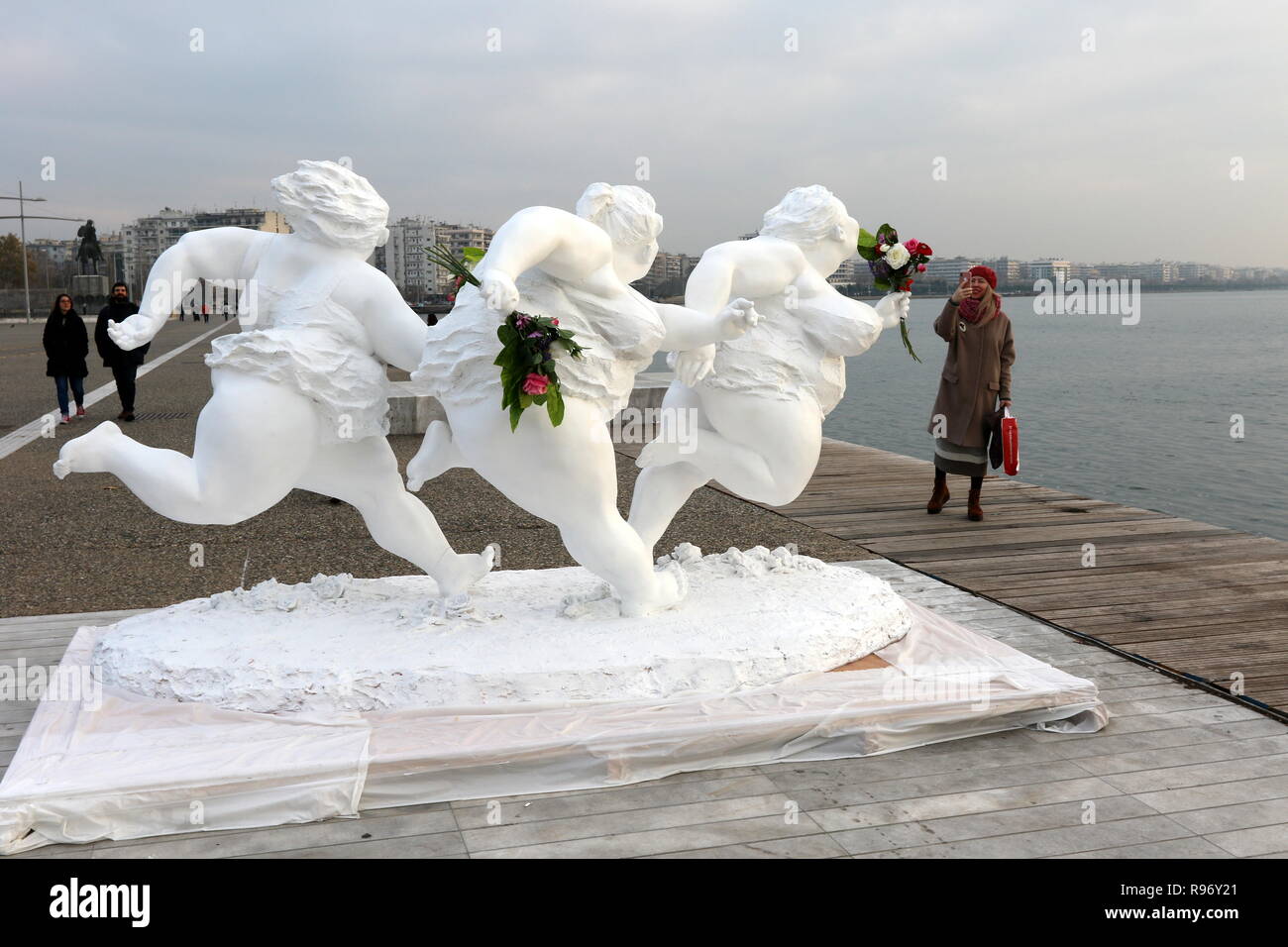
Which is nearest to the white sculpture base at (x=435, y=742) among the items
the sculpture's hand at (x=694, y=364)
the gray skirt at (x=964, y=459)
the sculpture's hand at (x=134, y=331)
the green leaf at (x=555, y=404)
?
the green leaf at (x=555, y=404)

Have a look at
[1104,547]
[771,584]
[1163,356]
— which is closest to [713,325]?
[771,584]

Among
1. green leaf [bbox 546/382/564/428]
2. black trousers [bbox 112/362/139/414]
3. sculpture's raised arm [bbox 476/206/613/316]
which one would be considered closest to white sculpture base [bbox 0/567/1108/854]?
green leaf [bbox 546/382/564/428]

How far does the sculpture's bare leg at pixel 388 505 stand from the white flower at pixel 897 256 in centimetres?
176

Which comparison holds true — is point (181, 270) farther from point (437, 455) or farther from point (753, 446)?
point (753, 446)

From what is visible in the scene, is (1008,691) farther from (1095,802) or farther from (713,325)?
(713,325)

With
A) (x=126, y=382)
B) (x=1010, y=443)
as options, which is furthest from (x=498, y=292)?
(x=126, y=382)

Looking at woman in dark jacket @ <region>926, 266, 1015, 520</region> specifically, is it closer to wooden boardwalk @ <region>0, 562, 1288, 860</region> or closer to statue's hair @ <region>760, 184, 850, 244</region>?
statue's hair @ <region>760, 184, 850, 244</region>

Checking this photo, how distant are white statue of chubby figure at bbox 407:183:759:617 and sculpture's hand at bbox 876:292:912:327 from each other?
857 mm

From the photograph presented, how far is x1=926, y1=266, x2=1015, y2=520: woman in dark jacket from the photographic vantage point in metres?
7.00

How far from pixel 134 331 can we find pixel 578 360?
1.34 metres

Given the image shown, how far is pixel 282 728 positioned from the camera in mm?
3260

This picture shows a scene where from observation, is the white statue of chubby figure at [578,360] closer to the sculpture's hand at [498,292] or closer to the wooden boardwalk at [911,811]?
the sculpture's hand at [498,292]

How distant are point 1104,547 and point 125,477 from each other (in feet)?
15.9

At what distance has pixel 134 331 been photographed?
3490 mm
